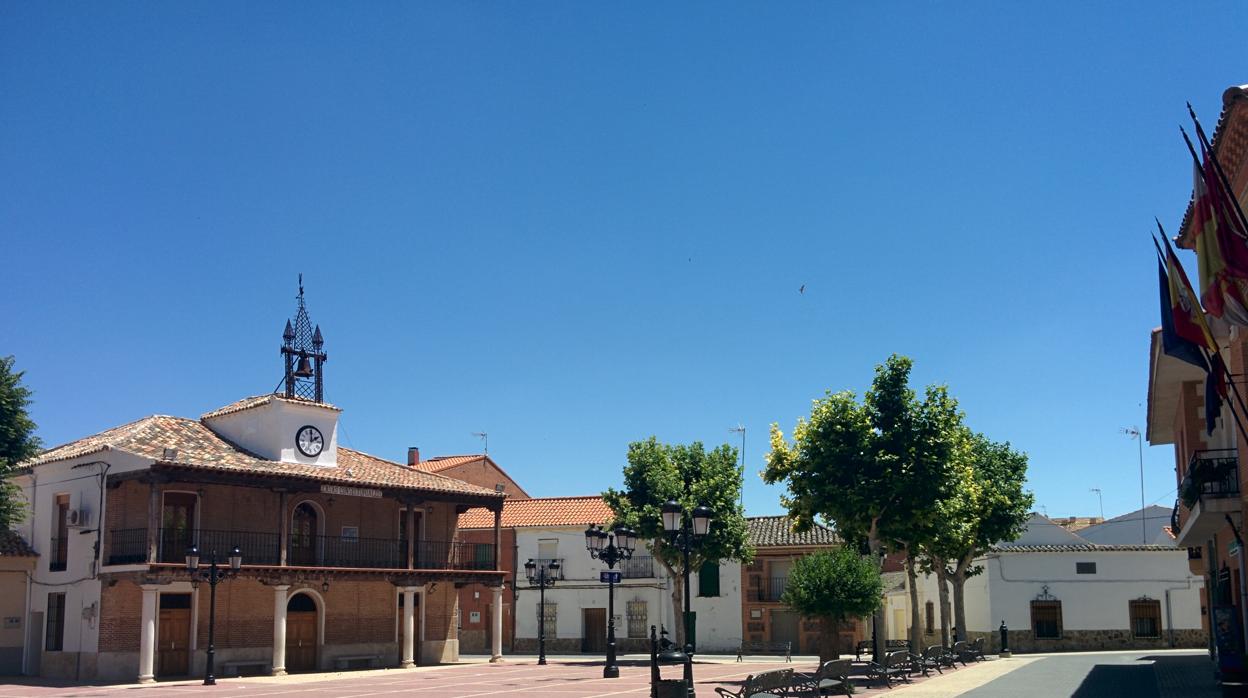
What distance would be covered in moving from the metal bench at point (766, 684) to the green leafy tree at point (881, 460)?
9.48m

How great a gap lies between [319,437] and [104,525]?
23.6ft

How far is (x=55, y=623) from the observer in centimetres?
3198

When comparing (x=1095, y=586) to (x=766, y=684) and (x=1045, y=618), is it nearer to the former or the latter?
(x=1045, y=618)

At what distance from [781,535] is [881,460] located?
20.1 m

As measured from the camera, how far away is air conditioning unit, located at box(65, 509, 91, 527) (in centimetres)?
3145

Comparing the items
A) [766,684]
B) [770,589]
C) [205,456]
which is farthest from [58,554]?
[770,589]

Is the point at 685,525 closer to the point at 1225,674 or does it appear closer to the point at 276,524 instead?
the point at 1225,674

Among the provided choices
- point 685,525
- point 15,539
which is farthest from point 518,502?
point 685,525

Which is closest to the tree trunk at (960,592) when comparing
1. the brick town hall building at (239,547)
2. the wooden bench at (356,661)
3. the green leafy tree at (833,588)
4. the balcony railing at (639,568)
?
the balcony railing at (639,568)

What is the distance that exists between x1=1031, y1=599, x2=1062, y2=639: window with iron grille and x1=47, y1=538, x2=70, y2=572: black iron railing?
35.1 meters

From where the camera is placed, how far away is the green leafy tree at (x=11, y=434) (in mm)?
28328

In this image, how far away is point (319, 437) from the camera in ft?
119

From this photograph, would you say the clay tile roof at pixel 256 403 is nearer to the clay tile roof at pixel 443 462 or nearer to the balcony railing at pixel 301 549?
the balcony railing at pixel 301 549

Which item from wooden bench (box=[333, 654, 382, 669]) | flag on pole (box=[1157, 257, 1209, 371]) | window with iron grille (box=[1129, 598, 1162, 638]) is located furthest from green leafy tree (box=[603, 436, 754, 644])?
flag on pole (box=[1157, 257, 1209, 371])
